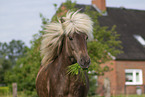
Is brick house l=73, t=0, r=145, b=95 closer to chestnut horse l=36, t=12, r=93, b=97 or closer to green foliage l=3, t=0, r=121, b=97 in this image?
green foliage l=3, t=0, r=121, b=97

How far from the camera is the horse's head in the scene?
434 centimetres

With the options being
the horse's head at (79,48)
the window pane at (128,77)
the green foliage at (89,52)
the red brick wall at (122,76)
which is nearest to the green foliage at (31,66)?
the green foliage at (89,52)

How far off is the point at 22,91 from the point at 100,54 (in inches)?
266

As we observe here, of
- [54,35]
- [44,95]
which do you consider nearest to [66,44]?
[54,35]

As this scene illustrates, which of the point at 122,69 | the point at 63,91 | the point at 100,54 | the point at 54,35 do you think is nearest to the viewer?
the point at 63,91

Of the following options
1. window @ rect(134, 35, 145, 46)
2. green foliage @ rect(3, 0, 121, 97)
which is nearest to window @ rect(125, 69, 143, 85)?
window @ rect(134, 35, 145, 46)

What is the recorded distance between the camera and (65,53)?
197 inches

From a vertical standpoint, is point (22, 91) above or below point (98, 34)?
below

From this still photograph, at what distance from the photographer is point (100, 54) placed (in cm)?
1296

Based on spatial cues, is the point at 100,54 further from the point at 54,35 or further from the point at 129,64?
the point at 129,64

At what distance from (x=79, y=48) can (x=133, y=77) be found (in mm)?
20794

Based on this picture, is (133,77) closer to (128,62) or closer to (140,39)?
(128,62)

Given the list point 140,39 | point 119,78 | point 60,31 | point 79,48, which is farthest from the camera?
point 140,39

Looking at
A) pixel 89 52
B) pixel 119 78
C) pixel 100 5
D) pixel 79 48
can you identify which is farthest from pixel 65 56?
pixel 100 5
